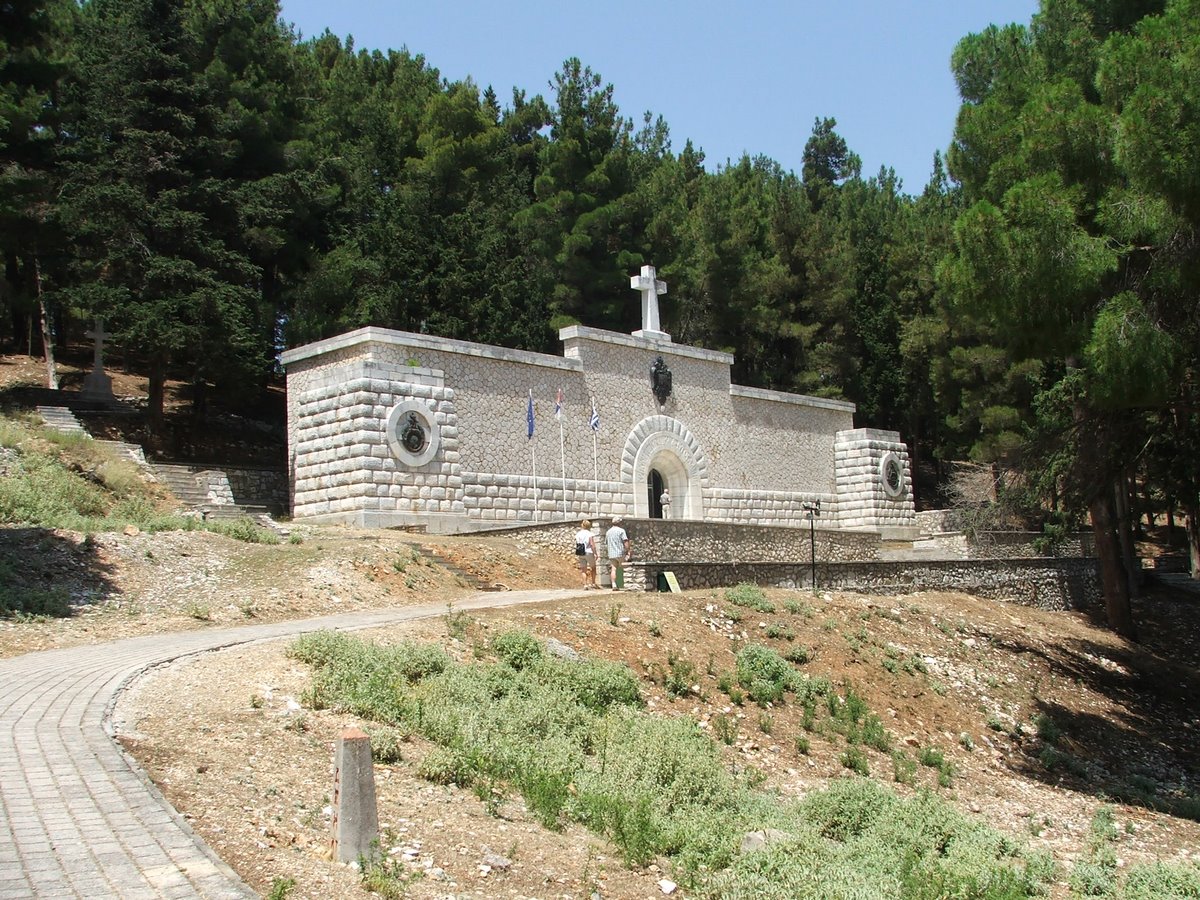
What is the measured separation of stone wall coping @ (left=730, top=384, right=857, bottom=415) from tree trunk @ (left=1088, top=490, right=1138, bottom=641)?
33.6 feet

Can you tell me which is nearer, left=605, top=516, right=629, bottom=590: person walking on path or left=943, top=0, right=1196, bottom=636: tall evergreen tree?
left=943, top=0, right=1196, bottom=636: tall evergreen tree

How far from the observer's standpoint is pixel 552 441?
25.4m

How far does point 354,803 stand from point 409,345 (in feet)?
56.1

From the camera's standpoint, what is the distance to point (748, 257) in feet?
128

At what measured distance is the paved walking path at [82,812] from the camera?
17.7 ft

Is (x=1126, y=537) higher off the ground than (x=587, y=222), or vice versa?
(x=587, y=222)

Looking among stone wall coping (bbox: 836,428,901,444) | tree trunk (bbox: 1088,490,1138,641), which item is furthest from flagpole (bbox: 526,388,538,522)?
stone wall coping (bbox: 836,428,901,444)

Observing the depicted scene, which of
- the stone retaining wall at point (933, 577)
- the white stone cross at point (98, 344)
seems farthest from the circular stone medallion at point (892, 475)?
the white stone cross at point (98, 344)

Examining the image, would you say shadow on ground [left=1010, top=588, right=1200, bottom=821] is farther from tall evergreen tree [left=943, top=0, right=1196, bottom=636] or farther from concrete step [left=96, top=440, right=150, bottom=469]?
concrete step [left=96, top=440, right=150, bottom=469]

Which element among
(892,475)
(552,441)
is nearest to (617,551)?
(552,441)

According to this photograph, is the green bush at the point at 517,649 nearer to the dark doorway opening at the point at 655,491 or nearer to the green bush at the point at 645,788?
the green bush at the point at 645,788

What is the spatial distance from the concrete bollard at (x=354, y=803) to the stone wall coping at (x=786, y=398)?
24484mm

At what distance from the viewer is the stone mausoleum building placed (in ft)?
73.0

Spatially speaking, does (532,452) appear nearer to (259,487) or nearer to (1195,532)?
(259,487)
